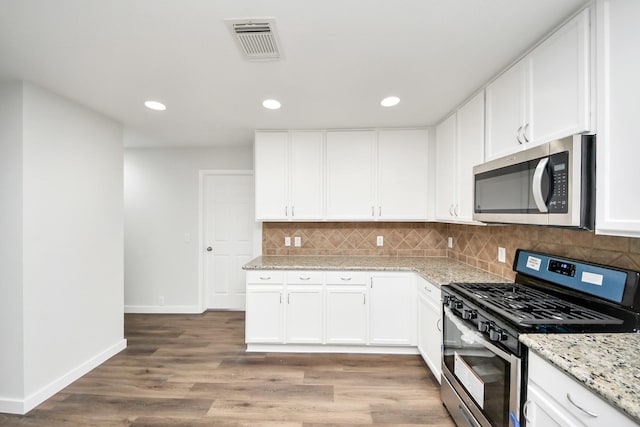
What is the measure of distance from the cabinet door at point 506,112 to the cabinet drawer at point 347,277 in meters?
1.51

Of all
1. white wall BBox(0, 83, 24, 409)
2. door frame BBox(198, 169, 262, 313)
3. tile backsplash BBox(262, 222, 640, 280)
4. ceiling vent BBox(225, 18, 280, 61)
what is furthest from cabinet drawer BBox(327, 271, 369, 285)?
white wall BBox(0, 83, 24, 409)

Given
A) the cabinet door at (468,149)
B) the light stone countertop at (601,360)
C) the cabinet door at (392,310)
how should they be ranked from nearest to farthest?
the light stone countertop at (601,360) → the cabinet door at (468,149) → the cabinet door at (392,310)

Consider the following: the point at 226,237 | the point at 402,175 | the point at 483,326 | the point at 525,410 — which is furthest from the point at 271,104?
the point at 525,410

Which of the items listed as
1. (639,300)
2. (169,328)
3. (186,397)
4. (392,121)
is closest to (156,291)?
(169,328)

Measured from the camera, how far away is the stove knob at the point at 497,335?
134cm

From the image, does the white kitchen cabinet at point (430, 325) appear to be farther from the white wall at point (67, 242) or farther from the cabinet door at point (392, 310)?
the white wall at point (67, 242)

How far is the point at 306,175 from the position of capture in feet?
10.4

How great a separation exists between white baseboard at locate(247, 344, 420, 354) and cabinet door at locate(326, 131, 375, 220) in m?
1.35

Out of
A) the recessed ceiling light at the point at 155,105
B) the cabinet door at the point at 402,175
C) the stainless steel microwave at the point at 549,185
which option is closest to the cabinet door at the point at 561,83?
the stainless steel microwave at the point at 549,185

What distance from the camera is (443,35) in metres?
1.50

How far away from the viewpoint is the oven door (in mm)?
1307

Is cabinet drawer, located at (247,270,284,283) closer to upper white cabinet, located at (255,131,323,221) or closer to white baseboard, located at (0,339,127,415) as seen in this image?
upper white cabinet, located at (255,131,323,221)

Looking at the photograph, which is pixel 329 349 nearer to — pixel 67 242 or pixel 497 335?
pixel 497 335

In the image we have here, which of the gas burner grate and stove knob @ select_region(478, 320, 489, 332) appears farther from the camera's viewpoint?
stove knob @ select_region(478, 320, 489, 332)
